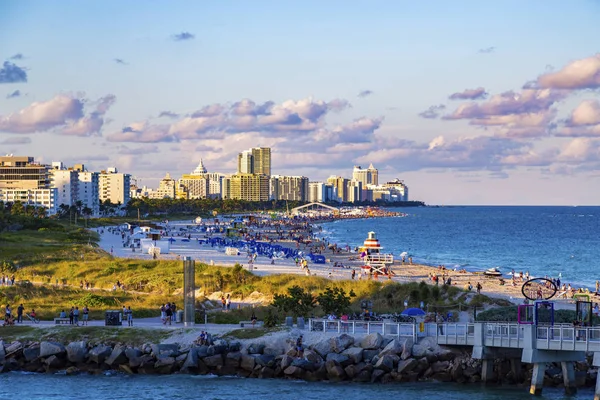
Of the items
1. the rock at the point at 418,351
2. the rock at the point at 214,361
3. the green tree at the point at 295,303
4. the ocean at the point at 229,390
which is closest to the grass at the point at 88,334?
the ocean at the point at 229,390

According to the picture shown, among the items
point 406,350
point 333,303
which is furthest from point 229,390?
point 333,303

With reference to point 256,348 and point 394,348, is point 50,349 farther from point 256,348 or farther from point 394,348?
point 394,348

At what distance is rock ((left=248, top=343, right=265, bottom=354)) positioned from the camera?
121 ft

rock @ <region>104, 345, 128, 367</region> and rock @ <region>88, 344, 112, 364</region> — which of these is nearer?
rock @ <region>104, 345, 128, 367</region>

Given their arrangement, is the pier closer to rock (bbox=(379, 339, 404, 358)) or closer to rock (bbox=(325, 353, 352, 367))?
rock (bbox=(379, 339, 404, 358))

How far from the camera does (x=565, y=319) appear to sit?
36031mm

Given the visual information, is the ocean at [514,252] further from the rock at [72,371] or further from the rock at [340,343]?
the rock at [72,371]

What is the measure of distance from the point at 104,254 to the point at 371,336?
57.3 metres

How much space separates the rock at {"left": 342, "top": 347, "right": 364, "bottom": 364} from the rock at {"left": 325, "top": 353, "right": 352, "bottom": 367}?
0.40ft

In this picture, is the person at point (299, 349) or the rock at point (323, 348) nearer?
the rock at point (323, 348)

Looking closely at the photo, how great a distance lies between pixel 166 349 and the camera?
37.7m

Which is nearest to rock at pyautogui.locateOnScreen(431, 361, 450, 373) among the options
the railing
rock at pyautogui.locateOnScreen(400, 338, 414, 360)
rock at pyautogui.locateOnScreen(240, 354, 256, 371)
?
rock at pyautogui.locateOnScreen(400, 338, 414, 360)

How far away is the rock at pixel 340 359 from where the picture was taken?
1391 inches

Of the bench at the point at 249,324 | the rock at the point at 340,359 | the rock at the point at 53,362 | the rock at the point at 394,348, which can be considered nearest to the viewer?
the rock at the point at 394,348
